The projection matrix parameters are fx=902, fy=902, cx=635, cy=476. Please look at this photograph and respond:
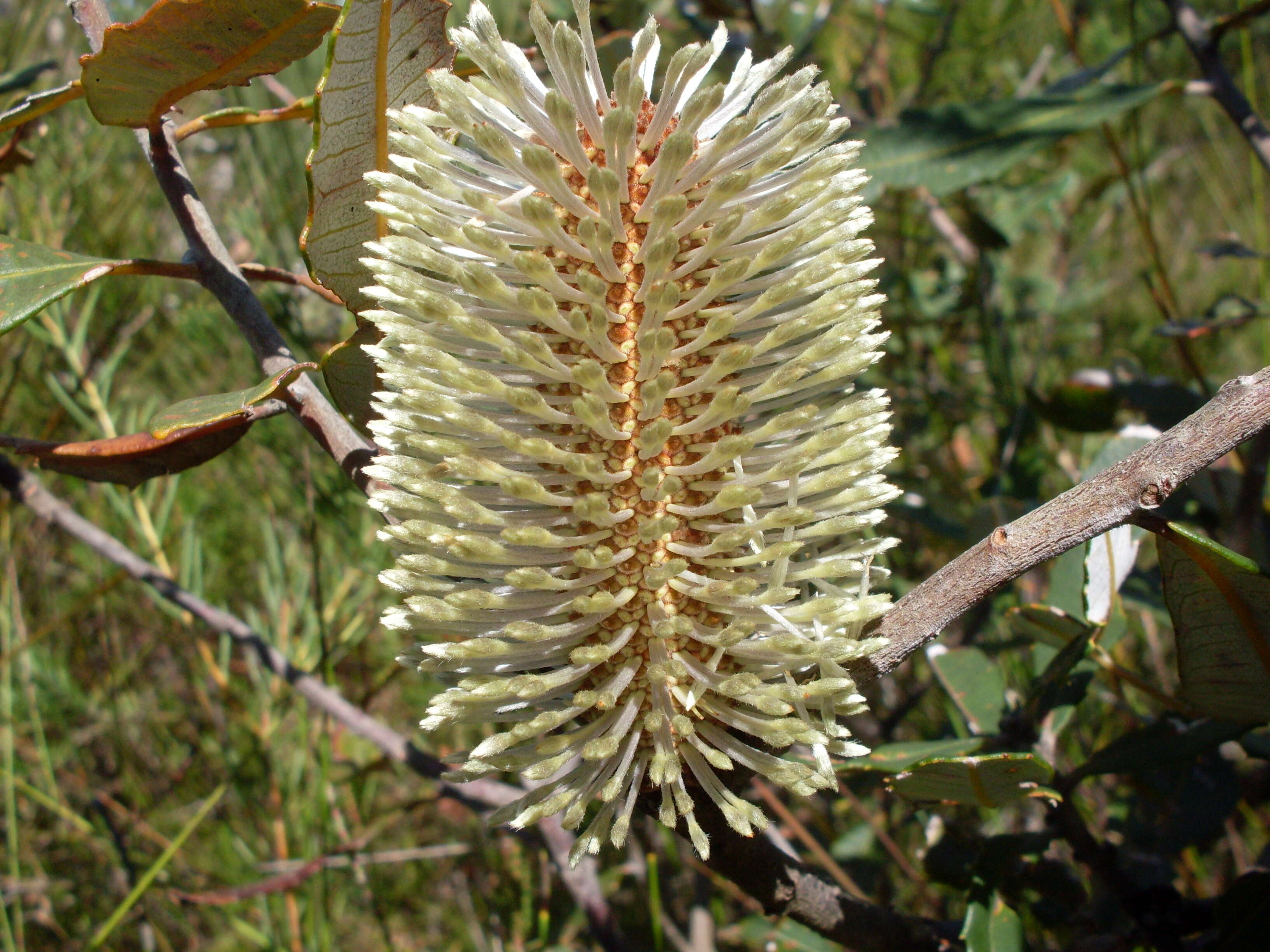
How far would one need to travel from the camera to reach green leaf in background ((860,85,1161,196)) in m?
1.29

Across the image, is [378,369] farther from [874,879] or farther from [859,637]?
[874,879]

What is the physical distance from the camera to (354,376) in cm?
76

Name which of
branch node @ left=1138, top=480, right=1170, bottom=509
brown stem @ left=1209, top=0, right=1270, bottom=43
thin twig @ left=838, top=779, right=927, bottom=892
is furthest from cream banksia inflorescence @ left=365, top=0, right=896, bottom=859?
brown stem @ left=1209, top=0, right=1270, bottom=43

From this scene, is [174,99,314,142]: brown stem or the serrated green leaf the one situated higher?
[174,99,314,142]: brown stem

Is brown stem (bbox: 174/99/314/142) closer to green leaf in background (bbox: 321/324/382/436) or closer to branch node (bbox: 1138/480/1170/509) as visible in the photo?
green leaf in background (bbox: 321/324/382/436)

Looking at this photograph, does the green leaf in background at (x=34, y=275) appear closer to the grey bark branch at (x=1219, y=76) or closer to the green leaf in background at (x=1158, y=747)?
the green leaf in background at (x=1158, y=747)

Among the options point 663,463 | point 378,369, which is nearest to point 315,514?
point 378,369

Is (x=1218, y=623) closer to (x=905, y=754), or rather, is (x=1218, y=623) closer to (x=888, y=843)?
(x=905, y=754)

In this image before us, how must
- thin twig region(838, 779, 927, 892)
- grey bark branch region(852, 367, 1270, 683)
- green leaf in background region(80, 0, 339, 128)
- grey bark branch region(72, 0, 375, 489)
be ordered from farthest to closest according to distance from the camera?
thin twig region(838, 779, 927, 892) → grey bark branch region(72, 0, 375, 489) → green leaf in background region(80, 0, 339, 128) → grey bark branch region(852, 367, 1270, 683)

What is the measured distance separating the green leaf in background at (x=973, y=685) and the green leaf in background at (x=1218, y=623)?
9.9 inches

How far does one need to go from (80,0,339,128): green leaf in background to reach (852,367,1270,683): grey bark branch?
2.01 ft

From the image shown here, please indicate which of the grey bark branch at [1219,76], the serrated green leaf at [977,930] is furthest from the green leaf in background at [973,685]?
the grey bark branch at [1219,76]

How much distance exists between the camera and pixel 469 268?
2.01ft

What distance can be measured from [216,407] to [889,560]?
122cm
